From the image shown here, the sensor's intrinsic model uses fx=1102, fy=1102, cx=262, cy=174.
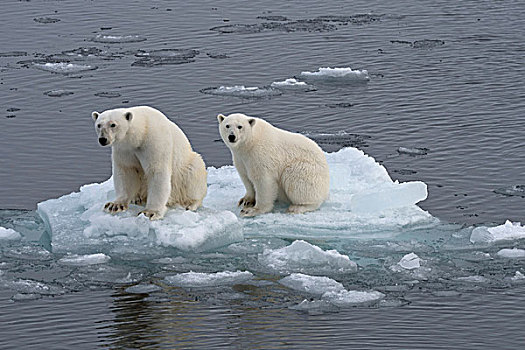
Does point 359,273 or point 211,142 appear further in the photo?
point 211,142

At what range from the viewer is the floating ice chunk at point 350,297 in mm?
8914

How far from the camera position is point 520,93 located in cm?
1619

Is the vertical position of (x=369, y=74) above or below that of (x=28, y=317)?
above

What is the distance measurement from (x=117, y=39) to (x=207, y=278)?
11.4m

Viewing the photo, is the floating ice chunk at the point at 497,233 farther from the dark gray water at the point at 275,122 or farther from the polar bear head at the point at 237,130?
the polar bear head at the point at 237,130

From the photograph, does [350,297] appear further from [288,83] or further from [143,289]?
[288,83]

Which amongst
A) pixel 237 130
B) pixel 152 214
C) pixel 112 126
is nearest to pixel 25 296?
pixel 152 214

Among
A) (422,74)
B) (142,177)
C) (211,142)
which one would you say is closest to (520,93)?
(422,74)

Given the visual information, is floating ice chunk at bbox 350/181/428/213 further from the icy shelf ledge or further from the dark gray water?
the dark gray water

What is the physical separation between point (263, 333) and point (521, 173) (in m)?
5.53

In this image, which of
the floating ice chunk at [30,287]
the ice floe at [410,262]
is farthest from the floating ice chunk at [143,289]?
the ice floe at [410,262]

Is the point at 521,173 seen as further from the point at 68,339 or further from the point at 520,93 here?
the point at 68,339

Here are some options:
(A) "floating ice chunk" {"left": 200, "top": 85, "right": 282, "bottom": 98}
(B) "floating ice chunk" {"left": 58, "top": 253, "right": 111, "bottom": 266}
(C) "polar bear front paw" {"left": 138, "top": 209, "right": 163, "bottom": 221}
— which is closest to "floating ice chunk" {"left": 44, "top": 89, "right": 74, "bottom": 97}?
(A) "floating ice chunk" {"left": 200, "top": 85, "right": 282, "bottom": 98}

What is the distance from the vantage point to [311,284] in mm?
9234
